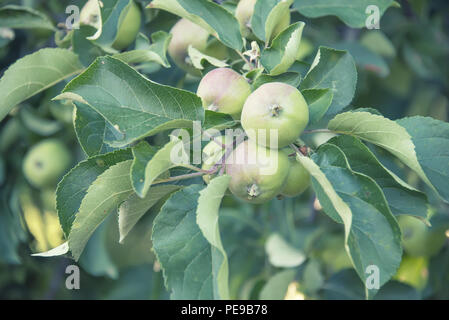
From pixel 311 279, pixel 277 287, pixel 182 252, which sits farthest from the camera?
pixel 311 279

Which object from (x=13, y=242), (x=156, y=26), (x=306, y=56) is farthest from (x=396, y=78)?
(x=13, y=242)

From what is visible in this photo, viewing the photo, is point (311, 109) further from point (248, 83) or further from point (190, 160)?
point (190, 160)

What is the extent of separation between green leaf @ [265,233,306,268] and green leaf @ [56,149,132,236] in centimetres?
84

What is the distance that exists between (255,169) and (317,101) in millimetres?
202

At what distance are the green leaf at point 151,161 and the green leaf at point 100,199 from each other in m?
0.05

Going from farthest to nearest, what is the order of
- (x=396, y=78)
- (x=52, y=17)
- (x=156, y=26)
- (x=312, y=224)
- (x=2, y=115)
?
(x=396, y=78), (x=312, y=224), (x=52, y=17), (x=156, y=26), (x=2, y=115)

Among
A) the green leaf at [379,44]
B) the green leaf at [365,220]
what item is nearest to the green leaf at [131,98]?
the green leaf at [365,220]

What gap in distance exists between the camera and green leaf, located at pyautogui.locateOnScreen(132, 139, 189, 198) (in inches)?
34.6

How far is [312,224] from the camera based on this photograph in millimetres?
2252

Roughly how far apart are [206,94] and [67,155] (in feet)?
3.64

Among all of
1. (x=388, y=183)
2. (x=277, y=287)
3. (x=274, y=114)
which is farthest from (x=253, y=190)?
(x=277, y=287)

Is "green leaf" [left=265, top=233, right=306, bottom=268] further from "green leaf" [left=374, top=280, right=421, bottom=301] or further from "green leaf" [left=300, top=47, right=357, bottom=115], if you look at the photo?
"green leaf" [left=300, top=47, right=357, bottom=115]

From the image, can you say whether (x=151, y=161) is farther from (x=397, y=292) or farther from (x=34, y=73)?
(x=397, y=292)

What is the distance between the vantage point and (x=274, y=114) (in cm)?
96
